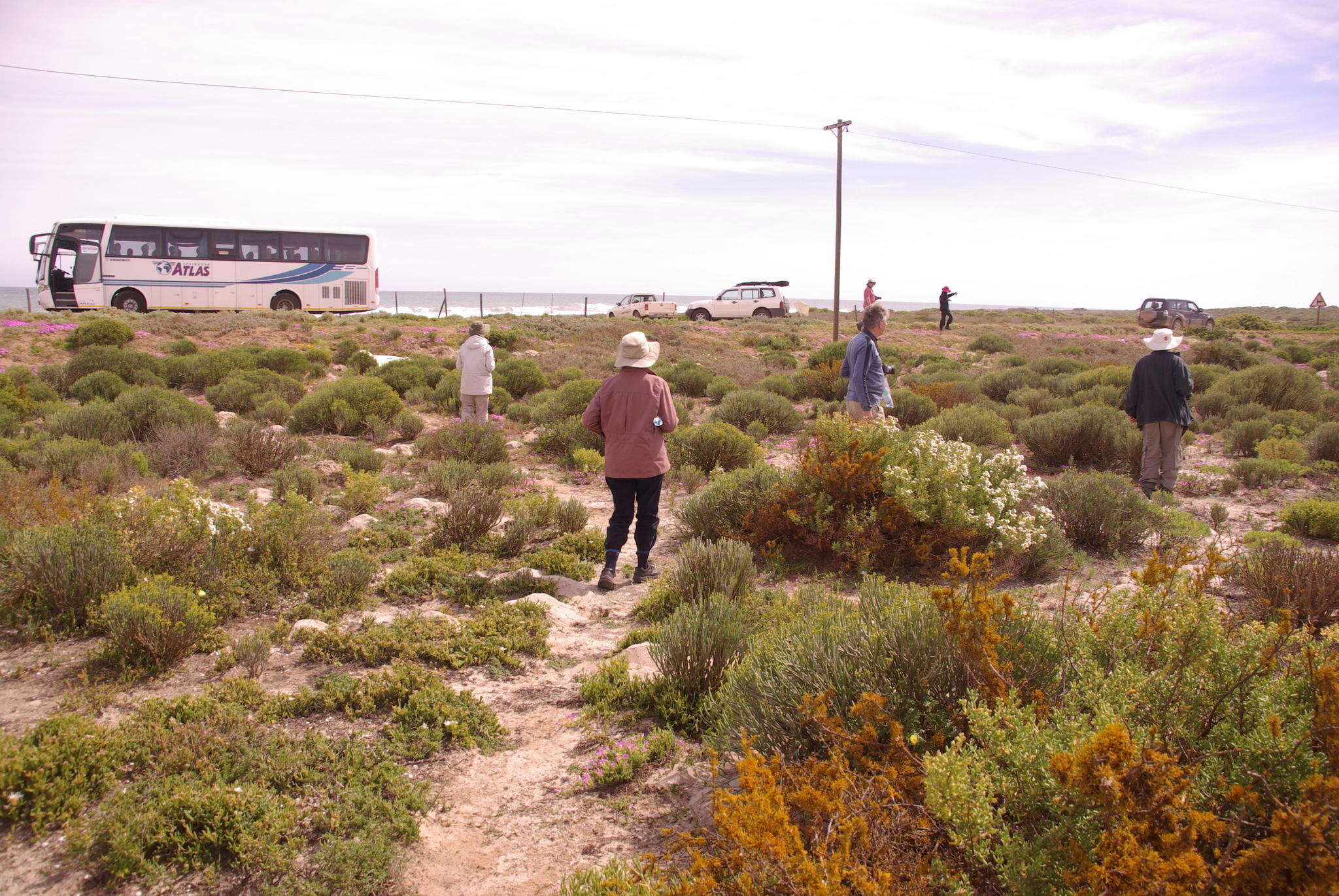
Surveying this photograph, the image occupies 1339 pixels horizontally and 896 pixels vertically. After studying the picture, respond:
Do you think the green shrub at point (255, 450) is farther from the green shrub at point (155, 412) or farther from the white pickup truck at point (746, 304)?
the white pickup truck at point (746, 304)

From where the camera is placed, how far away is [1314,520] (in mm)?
6664

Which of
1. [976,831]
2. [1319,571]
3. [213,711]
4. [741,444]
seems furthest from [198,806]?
[741,444]

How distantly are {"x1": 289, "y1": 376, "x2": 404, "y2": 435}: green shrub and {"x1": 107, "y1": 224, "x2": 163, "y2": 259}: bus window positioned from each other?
20.2 meters

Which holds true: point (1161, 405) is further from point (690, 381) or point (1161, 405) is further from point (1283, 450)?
point (690, 381)

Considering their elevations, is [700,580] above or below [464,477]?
below

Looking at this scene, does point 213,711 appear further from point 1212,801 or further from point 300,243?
point 300,243

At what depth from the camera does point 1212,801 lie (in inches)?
76.0

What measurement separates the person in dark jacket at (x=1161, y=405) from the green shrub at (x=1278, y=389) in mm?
7435

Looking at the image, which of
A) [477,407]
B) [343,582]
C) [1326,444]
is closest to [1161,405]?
[1326,444]

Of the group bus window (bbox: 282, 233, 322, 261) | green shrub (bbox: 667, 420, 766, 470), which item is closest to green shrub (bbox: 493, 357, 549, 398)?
green shrub (bbox: 667, 420, 766, 470)

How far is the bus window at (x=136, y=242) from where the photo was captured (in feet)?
85.0

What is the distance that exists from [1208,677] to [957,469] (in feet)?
11.2

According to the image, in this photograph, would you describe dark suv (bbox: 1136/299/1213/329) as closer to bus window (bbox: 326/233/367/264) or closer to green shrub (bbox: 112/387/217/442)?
bus window (bbox: 326/233/367/264)

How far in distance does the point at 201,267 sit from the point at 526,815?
30.1 meters
